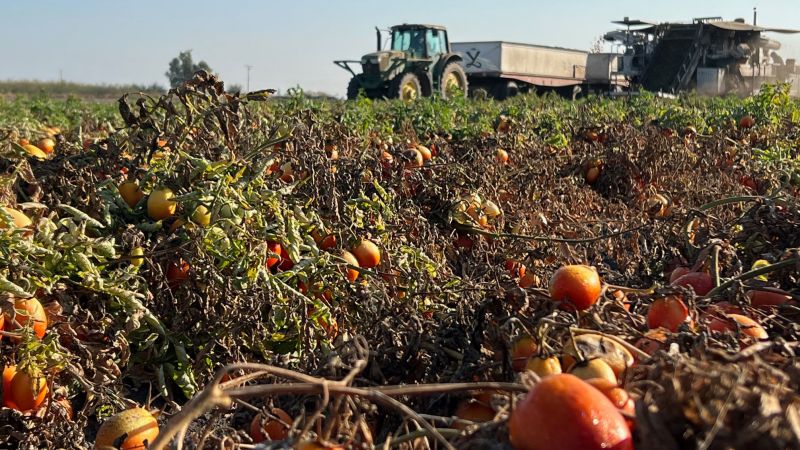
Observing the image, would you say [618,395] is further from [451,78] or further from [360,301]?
[451,78]

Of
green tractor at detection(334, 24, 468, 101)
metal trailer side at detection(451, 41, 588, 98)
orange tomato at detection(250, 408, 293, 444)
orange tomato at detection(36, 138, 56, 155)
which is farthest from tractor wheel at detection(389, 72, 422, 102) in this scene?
orange tomato at detection(250, 408, 293, 444)

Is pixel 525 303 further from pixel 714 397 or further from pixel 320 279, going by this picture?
pixel 320 279

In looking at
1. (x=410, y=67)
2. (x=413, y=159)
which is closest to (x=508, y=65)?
(x=410, y=67)

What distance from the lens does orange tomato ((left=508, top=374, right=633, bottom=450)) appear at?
1.22 m

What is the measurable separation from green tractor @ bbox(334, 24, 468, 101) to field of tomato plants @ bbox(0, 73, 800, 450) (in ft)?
49.5

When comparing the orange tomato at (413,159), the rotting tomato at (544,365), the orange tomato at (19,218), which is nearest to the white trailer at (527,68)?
the orange tomato at (413,159)

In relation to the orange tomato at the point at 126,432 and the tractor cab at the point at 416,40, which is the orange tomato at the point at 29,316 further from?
the tractor cab at the point at 416,40

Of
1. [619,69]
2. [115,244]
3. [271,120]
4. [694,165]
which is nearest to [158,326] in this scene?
[115,244]

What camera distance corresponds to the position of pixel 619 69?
28219 millimetres

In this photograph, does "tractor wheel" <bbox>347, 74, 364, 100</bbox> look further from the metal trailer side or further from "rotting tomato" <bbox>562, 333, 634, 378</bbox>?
"rotting tomato" <bbox>562, 333, 634, 378</bbox>

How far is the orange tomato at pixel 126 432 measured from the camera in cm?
209

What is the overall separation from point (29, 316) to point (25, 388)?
0.24 meters

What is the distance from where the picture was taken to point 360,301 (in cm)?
335

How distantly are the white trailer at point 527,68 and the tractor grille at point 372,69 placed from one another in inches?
339
